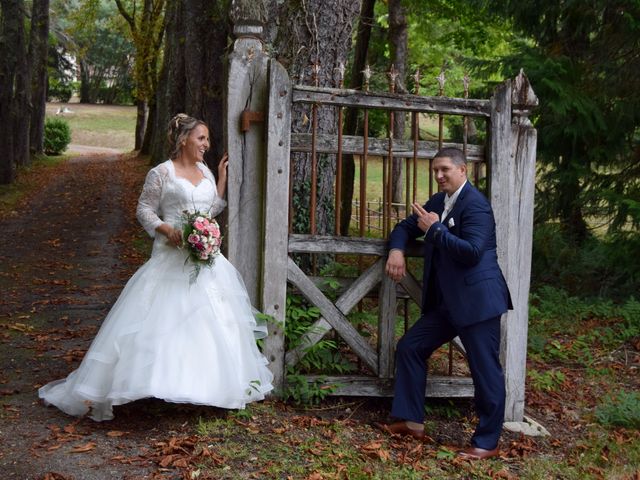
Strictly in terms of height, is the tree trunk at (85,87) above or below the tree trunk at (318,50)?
above

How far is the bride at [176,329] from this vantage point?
5355 mm

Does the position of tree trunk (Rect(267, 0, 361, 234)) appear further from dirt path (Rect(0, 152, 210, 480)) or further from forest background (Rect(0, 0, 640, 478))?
dirt path (Rect(0, 152, 210, 480))

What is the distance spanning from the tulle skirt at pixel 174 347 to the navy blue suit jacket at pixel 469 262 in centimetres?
140

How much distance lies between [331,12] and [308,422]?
3.64 m

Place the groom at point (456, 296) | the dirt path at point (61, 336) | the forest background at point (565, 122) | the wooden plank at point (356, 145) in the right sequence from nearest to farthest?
the dirt path at point (61, 336) → the groom at point (456, 296) → the wooden plank at point (356, 145) → the forest background at point (565, 122)

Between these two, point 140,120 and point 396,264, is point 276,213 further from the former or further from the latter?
point 140,120

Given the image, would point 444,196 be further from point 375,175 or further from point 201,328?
point 375,175

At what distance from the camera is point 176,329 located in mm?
5484

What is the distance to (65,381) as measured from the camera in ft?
19.8

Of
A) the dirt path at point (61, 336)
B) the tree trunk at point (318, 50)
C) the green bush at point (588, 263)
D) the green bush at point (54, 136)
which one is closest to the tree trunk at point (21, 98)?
the dirt path at point (61, 336)

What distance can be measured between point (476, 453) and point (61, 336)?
433 centimetres

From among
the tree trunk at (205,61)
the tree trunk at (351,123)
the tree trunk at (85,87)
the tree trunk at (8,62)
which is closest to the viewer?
the tree trunk at (205,61)

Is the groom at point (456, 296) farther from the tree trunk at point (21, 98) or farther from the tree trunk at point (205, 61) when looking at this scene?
the tree trunk at point (21, 98)

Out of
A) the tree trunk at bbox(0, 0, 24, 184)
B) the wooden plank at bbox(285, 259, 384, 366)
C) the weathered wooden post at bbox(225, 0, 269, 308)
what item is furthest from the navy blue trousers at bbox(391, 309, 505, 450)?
the tree trunk at bbox(0, 0, 24, 184)
